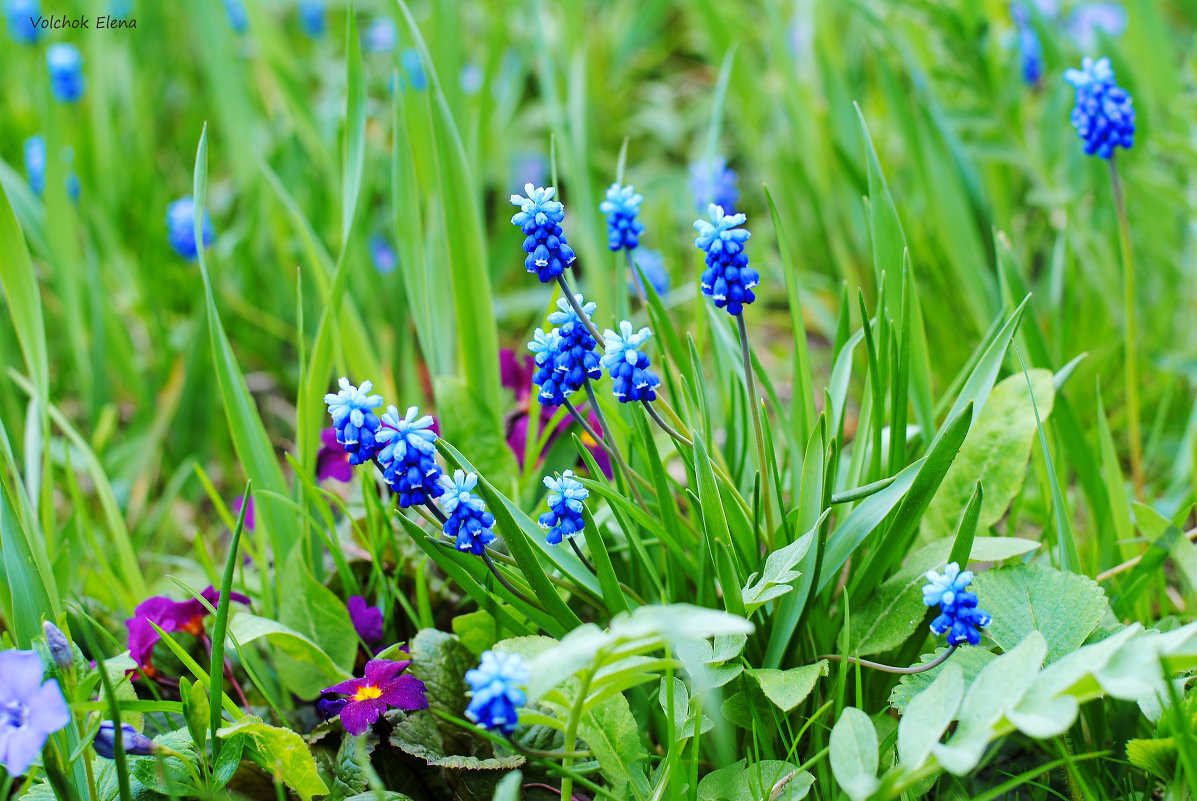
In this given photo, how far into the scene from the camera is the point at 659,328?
1.57 metres

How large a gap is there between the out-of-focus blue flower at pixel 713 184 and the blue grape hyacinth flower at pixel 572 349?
0.88 metres

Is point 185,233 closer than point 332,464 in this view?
No

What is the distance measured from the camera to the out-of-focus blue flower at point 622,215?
1.39 meters

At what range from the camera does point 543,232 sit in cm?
120

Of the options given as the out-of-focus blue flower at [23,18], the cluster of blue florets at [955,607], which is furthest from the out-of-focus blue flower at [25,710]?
the out-of-focus blue flower at [23,18]

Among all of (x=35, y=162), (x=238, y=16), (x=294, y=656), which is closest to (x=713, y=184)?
(x=294, y=656)

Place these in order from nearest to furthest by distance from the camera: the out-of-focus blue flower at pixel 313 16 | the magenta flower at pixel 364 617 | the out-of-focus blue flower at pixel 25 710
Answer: the out-of-focus blue flower at pixel 25 710, the magenta flower at pixel 364 617, the out-of-focus blue flower at pixel 313 16

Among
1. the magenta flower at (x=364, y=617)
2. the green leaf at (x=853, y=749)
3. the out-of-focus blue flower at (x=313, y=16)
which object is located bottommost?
the green leaf at (x=853, y=749)

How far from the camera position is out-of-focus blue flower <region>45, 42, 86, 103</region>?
3.21 meters

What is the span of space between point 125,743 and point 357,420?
0.57 meters

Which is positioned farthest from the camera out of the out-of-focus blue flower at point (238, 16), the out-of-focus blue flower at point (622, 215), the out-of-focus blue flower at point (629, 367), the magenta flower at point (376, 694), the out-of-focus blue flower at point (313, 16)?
the out-of-focus blue flower at point (238, 16)

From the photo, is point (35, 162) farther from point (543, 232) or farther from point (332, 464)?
point (543, 232)

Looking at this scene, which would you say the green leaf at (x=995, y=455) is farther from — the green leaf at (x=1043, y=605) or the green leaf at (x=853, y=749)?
the green leaf at (x=853, y=749)

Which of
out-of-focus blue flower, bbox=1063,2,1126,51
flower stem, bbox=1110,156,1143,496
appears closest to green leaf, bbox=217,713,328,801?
flower stem, bbox=1110,156,1143,496
